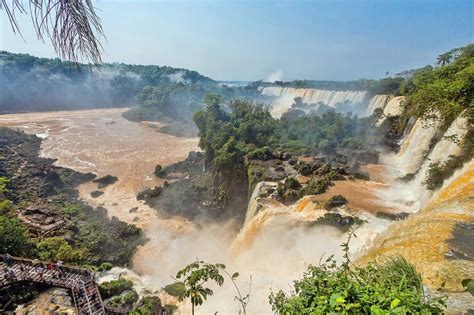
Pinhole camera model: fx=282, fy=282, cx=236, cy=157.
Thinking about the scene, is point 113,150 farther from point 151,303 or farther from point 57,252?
point 151,303

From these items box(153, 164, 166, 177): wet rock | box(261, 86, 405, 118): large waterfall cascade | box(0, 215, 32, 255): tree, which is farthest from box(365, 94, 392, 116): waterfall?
box(0, 215, 32, 255): tree

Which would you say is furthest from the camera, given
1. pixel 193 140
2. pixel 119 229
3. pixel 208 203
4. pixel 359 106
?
pixel 193 140

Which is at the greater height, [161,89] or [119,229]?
[161,89]

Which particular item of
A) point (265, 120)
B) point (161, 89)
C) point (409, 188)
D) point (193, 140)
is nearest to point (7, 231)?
point (409, 188)

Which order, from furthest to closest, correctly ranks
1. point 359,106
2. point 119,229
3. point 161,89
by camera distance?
point 161,89 < point 359,106 < point 119,229

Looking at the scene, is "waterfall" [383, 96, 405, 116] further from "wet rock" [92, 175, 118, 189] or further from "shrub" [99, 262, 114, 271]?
"wet rock" [92, 175, 118, 189]

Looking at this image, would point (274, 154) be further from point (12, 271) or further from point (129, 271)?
point (12, 271)

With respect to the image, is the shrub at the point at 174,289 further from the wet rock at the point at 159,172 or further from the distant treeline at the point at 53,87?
the distant treeline at the point at 53,87
